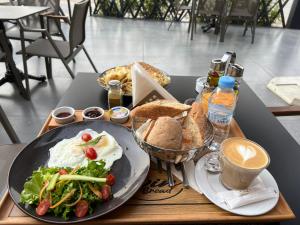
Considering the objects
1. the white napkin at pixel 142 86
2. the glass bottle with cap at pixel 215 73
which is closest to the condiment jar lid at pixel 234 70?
the glass bottle with cap at pixel 215 73

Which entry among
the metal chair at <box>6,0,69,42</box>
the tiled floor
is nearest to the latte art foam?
the tiled floor

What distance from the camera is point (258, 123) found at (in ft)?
3.41

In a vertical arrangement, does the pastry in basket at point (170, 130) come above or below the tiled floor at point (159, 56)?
above

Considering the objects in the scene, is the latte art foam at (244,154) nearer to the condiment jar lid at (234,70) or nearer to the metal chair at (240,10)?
the condiment jar lid at (234,70)

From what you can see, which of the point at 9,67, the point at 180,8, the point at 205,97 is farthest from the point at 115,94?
the point at 180,8

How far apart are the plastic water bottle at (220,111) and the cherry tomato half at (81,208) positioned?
467 mm

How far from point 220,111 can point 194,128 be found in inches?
5.0

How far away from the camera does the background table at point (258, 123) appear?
780 millimetres

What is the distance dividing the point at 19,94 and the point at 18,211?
7.19 feet

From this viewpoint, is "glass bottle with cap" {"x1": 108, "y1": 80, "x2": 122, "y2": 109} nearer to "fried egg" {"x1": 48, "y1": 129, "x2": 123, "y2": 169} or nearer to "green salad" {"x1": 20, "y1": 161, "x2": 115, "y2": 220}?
"fried egg" {"x1": 48, "y1": 129, "x2": 123, "y2": 169}

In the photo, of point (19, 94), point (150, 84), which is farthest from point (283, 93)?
point (19, 94)

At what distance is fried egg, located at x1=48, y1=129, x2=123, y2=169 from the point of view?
739mm

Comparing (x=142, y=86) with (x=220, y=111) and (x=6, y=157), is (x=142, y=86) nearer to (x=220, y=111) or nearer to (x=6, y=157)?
(x=220, y=111)

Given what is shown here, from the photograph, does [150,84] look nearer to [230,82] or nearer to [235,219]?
[230,82]
